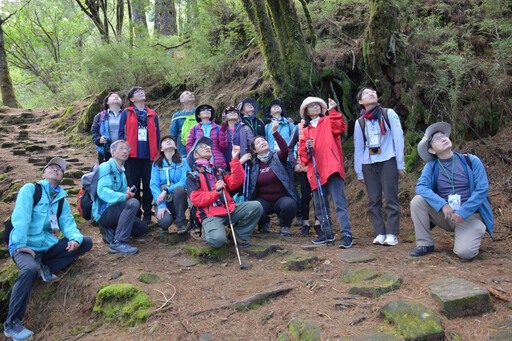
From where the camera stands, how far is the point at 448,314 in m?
3.34

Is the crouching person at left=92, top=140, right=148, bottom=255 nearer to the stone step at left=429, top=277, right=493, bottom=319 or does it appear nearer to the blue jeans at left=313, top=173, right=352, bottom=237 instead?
the blue jeans at left=313, top=173, right=352, bottom=237

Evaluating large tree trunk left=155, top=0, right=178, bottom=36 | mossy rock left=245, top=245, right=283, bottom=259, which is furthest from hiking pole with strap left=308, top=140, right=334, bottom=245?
large tree trunk left=155, top=0, right=178, bottom=36

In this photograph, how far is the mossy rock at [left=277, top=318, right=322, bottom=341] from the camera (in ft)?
10.9

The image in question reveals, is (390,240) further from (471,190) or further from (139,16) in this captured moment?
(139,16)

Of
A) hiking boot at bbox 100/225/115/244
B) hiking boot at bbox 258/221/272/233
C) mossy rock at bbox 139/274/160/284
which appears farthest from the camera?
hiking boot at bbox 258/221/272/233

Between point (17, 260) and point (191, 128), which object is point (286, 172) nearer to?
point (191, 128)

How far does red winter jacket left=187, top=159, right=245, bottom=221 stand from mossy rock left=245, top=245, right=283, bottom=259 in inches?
26.1

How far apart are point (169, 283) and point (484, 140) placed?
6657 millimetres

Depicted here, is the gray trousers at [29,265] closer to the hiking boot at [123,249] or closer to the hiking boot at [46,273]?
the hiking boot at [46,273]

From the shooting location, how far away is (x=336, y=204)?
5.69 m

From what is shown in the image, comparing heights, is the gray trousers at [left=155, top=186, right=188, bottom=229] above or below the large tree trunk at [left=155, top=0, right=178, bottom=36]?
below

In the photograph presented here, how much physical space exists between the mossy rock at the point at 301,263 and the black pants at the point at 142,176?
3.16 meters

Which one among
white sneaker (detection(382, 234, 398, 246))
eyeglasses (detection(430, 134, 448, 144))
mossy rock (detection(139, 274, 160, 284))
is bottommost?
white sneaker (detection(382, 234, 398, 246))

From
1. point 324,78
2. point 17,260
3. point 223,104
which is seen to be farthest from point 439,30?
point 17,260
